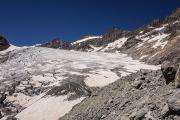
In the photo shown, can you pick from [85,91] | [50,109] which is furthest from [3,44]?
[50,109]

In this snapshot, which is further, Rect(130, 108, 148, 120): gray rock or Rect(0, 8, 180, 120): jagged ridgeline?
Rect(0, 8, 180, 120): jagged ridgeline

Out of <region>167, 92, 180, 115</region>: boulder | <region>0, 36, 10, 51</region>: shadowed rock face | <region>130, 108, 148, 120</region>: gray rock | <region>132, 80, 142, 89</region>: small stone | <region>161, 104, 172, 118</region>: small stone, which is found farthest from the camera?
<region>0, 36, 10, 51</region>: shadowed rock face

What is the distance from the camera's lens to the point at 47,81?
42625mm

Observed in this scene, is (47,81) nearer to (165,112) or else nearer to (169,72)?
(169,72)

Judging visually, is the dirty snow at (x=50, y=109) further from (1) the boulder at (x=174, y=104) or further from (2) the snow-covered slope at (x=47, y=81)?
(1) the boulder at (x=174, y=104)

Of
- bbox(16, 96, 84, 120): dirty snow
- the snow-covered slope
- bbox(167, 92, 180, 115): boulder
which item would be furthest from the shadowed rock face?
bbox(167, 92, 180, 115): boulder

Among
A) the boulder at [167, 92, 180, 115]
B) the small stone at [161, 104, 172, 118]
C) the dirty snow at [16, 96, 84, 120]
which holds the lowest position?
the dirty snow at [16, 96, 84, 120]

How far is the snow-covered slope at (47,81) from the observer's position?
26.6 m

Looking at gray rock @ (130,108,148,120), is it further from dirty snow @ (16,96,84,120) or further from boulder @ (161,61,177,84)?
dirty snow @ (16,96,84,120)

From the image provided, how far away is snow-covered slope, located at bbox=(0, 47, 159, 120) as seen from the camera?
26625 millimetres

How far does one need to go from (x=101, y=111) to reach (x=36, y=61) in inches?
1744

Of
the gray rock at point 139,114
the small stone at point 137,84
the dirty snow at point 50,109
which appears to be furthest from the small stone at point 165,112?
the dirty snow at point 50,109

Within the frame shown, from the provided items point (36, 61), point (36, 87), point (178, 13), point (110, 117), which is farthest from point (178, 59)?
point (178, 13)

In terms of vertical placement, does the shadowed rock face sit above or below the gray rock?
above
